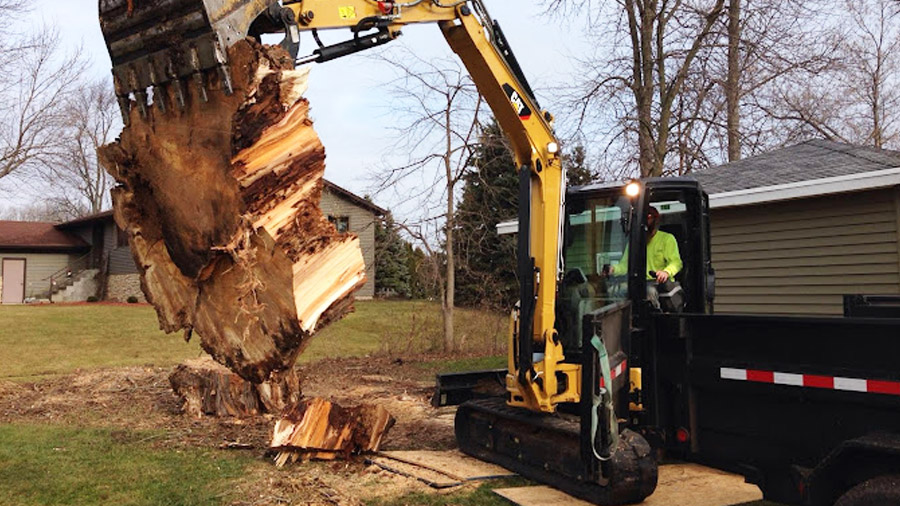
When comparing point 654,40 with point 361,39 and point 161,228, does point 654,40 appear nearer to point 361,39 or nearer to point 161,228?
point 361,39

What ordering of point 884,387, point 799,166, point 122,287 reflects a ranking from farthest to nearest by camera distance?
point 122,287 → point 799,166 → point 884,387

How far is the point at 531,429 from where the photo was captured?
6.50 m

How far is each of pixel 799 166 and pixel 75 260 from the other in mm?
32937

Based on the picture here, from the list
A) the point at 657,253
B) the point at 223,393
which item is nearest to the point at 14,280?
the point at 223,393

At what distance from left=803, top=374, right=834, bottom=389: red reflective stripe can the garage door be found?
36.9 metres

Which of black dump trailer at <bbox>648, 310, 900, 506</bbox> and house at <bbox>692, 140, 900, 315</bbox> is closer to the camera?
black dump trailer at <bbox>648, 310, 900, 506</bbox>

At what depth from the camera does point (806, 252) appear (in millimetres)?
10445

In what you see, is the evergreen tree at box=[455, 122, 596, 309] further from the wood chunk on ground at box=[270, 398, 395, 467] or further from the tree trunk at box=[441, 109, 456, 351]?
the wood chunk on ground at box=[270, 398, 395, 467]

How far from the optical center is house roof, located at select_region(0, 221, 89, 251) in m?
34.0

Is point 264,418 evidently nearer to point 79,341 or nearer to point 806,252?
point 806,252

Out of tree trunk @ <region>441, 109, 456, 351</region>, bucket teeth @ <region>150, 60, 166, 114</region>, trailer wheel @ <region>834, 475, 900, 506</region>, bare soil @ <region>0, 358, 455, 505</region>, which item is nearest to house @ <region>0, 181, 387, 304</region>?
tree trunk @ <region>441, 109, 456, 351</region>

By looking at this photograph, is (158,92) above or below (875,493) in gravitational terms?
above

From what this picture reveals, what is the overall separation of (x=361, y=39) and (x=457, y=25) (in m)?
0.92

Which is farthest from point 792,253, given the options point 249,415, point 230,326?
point 230,326
